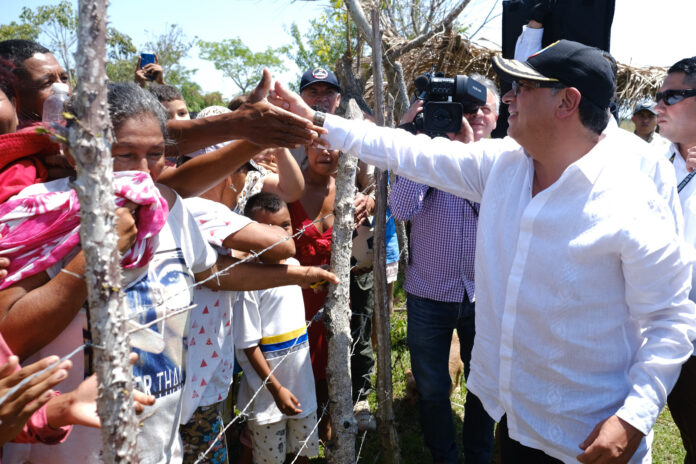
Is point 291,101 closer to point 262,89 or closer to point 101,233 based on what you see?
Answer: point 262,89

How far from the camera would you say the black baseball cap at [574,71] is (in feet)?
5.27

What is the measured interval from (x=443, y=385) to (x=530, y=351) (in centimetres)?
124

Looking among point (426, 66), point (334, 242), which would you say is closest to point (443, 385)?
point (334, 242)

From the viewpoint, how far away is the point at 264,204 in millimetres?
2584

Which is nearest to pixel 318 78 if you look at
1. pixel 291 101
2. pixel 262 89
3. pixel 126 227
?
pixel 291 101

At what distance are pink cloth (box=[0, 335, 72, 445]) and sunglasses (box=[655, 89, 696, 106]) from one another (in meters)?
2.79

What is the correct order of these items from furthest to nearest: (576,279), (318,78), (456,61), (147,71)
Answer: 1. (456,61)
2. (318,78)
3. (147,71)
4. (576,279)

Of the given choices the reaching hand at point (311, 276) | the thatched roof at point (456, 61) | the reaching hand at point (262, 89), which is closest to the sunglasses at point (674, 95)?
the reaching hand at point (311, 276)

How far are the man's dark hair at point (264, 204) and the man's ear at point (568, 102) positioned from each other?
138 cm

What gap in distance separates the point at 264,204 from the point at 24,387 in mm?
1662

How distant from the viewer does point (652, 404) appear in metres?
1.53

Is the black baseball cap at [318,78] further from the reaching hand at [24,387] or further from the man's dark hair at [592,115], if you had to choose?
the reaching hand at [24,387]

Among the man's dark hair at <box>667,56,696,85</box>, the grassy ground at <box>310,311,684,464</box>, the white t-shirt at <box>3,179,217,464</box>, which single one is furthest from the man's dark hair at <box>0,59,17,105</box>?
the man's dark hair at <box>667,56,696,85</box>

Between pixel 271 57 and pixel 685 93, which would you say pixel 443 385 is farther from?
pixel 271 57
